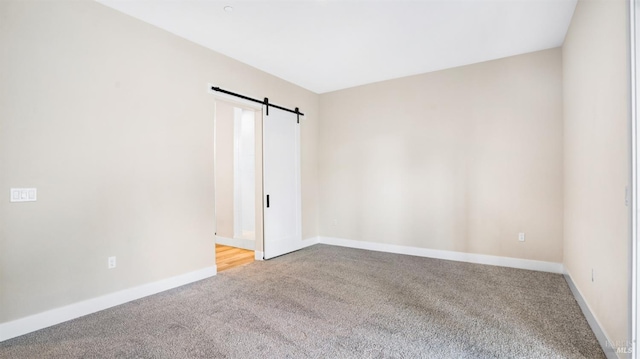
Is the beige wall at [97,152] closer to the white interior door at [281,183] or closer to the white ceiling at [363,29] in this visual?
the white ceiling at [363,29]

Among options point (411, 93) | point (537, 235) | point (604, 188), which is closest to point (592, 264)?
point (604, 188)

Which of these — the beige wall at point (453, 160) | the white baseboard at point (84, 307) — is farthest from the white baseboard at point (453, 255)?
the white baseboard at point (84, 307)

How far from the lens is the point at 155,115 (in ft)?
10.7

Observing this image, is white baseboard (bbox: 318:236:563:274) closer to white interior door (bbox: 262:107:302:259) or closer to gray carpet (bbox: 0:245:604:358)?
gray carpet (bbox: 0:245:604:358)

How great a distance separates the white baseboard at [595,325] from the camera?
1939 millimetres

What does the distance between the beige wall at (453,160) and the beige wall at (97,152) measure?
241 cm

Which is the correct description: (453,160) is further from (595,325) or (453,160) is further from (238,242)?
(238,242)

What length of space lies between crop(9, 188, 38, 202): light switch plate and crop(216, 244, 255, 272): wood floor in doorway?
2.17 metres

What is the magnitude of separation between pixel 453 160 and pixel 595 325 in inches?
100

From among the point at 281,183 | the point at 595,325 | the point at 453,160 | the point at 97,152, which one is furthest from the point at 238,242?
the point at 595,325

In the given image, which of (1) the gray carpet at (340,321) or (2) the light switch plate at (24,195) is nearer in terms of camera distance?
(1) the gray carpet at (340,321)

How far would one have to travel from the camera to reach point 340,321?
257 cm

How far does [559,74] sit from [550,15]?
1012 mm

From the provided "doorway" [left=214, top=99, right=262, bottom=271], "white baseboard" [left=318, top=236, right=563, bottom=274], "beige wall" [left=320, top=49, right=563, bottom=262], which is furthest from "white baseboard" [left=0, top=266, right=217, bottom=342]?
"beige wall" [left=320, top=49, right=563, bottom=262]
